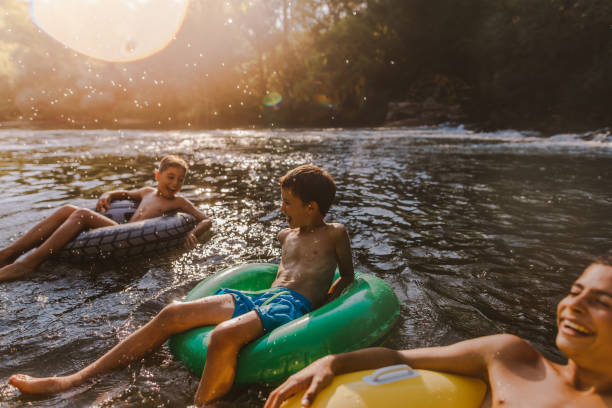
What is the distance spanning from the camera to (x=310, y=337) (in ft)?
7.99

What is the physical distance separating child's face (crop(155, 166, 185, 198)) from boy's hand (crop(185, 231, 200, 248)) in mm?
645

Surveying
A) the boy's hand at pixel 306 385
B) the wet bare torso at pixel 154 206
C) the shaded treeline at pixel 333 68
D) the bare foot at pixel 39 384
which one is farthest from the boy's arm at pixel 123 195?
the shaded treeline at pixel 333 68

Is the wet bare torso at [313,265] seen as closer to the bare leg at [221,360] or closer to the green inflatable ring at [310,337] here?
the green inflatable ring at [310,337]

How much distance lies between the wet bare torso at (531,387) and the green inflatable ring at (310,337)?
924mm

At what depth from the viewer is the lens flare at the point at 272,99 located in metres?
37.7

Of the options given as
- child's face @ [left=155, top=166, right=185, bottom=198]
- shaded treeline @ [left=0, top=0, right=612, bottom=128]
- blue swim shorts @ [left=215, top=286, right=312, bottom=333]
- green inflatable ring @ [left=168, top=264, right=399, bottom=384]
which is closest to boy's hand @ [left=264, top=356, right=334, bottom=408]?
green inflatable ring @ [left=168, top=264, right=399, bottom=384]

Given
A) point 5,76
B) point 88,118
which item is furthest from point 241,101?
point 5,76

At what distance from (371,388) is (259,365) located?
2.71ft

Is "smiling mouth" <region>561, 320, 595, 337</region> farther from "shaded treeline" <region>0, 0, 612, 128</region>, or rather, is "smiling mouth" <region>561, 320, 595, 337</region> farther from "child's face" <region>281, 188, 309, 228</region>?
"shaded treeline" <region>0, 0, 612, 128</region>

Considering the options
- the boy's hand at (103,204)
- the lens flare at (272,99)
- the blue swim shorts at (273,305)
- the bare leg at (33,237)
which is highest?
the lens flare at (272,99)

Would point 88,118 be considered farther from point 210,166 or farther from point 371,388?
point 371,388

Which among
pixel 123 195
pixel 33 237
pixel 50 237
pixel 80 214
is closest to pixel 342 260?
pixel 80 214

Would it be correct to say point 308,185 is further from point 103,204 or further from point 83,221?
point 103,204

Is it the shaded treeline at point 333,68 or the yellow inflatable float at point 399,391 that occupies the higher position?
the shaded treeline at point 333,68
